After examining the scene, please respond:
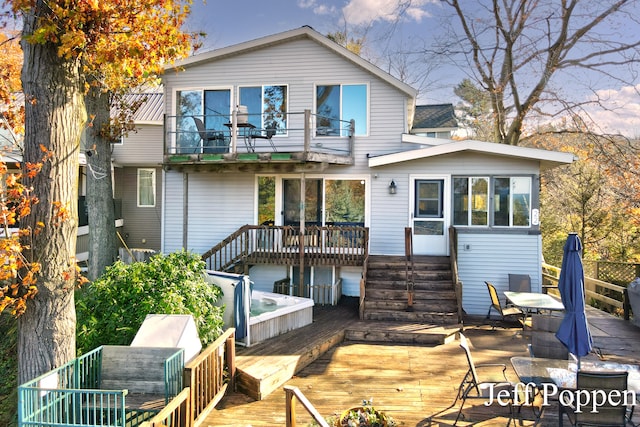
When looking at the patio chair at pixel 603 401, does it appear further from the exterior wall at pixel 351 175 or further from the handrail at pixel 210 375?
the exterior wall at pixel 351 175

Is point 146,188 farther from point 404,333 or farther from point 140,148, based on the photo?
point 404,333

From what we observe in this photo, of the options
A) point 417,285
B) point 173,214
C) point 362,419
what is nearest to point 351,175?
point 417,285

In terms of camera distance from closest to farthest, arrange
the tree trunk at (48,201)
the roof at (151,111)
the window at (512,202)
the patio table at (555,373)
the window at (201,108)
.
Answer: the tree trunk at (48,201)
the patio table at (555,373)
the window at (512,202)
the window at (201,108)
the roof at (151,111)

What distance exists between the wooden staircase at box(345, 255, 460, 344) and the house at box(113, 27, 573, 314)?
667mm

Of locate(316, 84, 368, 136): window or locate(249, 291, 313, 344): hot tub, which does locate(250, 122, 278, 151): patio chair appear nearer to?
locate(316, 84, 368, 136): window

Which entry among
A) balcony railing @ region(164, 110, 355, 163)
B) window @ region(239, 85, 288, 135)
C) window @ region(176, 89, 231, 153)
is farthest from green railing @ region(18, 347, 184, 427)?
window @ region(239, 85, 288, 135)

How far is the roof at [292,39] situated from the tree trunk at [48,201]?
7249mm

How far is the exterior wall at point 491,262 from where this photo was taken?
36.0ft

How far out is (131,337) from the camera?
642 centimetres

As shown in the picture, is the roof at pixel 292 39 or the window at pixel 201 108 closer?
the roof at pixel 292 39

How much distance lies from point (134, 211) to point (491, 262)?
46.9ft

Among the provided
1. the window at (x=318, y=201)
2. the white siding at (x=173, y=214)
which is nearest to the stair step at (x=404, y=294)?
the window at (x=318, y=201)

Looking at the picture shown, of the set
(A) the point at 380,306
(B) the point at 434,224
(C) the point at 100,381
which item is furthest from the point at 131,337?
(B) the point at 434,224

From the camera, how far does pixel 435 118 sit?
2236 cm
